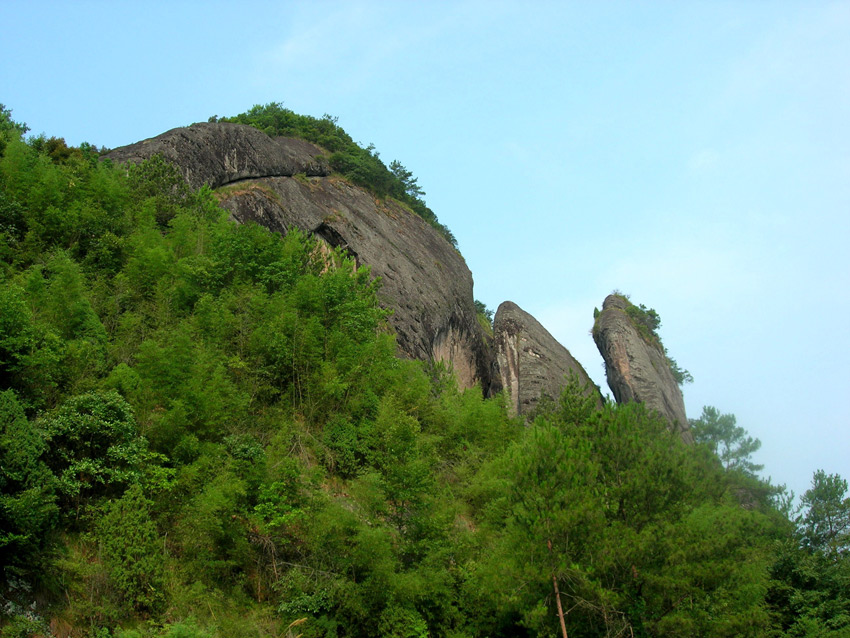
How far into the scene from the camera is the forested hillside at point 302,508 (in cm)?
1107

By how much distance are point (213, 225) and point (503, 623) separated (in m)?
15.1

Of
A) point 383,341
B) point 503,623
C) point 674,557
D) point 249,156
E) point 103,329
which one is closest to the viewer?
point 674,557

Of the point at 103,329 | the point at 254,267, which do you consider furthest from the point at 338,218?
the point at 103,329

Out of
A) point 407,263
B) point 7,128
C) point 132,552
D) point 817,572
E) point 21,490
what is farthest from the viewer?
point 407,263

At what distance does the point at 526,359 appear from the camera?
34.4m

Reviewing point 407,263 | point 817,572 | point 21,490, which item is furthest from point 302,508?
point 407,263

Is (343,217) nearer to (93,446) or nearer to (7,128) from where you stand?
(7,128)

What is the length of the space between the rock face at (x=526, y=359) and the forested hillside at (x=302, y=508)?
14.6m

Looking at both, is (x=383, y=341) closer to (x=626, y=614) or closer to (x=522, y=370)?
(x=626, y=614)

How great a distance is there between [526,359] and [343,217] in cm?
1070

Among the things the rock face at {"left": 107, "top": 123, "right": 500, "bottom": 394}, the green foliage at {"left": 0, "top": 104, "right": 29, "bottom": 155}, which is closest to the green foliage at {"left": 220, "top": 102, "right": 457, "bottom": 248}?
the rock face at {"left": 107, "top": 123, "right": 500, "bottom": 394}

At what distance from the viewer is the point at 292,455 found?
51.6 feet

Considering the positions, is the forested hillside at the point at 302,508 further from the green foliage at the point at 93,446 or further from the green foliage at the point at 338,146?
the green foliage at the point at 338,146

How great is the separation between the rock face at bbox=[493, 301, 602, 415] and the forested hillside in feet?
47.8
